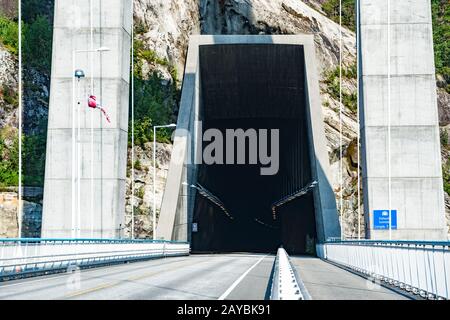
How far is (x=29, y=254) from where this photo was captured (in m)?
27.9

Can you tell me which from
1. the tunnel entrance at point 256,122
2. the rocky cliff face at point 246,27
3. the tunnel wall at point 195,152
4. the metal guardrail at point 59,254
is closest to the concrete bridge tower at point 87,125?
the metal guardrail at point 59,254

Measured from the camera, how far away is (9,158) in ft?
232

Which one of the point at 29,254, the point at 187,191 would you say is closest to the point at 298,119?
the point at 187,191

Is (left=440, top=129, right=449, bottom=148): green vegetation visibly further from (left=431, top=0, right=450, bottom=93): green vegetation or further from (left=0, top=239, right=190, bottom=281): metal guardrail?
(left=0, top=239, right=190, bottom=281): metal guardrail

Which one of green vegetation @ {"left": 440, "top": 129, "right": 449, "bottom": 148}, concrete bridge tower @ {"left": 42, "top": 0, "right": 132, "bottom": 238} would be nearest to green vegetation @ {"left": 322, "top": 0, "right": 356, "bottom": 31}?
green vegetation @ {"left": 440, "top": 129, "right": 449, "bottom": 148}

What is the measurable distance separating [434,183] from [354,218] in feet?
105

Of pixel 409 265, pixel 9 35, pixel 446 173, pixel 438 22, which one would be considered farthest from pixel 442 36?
pixel 409 265

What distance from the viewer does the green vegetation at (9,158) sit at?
2677 inches

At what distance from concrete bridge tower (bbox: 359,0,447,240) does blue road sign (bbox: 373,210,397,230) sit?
0.06 m

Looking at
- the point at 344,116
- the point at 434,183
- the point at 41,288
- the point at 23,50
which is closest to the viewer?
the point at 41,288

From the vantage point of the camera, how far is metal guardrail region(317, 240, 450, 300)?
17.4m

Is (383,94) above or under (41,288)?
above

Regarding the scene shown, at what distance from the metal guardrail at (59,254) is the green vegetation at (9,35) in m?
37.4

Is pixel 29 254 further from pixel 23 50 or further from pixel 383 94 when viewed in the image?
pixel 23 50
